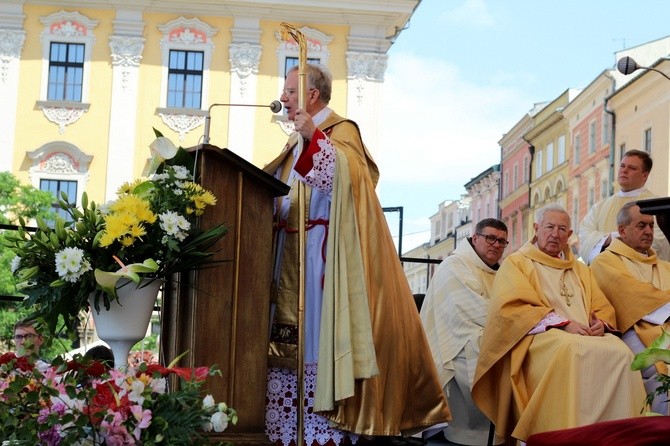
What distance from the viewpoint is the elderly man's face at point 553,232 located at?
7.13m

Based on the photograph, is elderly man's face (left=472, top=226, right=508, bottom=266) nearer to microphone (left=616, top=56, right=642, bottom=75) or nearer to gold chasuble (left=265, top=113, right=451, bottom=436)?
gold chasuble (left=265, top=113, right=451, bottom=436)

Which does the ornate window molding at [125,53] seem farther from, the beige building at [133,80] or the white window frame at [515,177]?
the white window frame at [515,177]

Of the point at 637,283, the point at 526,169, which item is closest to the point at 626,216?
the point at 637,283

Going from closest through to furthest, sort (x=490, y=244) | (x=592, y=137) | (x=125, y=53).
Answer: (x=490, y=244) < (x=125, y=53) < (x=592, y=137)

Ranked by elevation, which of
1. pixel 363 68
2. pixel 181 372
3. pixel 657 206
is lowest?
pixel 181 372

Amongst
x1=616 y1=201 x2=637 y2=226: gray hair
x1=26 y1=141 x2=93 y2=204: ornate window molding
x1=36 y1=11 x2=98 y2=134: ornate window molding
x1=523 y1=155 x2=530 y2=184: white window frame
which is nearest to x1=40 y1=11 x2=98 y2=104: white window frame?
x1=36 y1=11 x2=98 y2=134: ornate window molding

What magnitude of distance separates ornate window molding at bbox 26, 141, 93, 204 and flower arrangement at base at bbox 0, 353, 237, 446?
27.0 meters

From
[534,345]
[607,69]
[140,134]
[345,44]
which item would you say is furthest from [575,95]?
[534,345]

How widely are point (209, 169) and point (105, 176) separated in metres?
26.1

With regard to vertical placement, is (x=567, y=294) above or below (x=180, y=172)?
below

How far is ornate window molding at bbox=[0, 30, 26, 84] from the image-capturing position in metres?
30.4

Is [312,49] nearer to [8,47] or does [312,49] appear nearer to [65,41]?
[65,41]

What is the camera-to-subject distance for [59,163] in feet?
101

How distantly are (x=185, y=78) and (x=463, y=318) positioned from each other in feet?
80.1
